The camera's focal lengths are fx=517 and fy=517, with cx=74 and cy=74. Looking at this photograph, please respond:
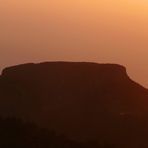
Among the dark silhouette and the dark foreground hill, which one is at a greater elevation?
the dark silhouette

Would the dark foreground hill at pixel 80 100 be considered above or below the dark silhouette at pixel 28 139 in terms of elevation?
below

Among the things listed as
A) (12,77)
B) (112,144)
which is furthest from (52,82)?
(112,144)

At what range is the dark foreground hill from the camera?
38031 mm

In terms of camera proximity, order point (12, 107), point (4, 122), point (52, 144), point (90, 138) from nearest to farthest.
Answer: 1. point (52, 144)
2. point (4, 122)
3. point (90, 138)
4. point (12, 107)

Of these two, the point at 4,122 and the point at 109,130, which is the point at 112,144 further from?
the point at 4,122

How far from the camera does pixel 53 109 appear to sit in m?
45.7

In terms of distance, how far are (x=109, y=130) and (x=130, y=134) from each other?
184 centimetres

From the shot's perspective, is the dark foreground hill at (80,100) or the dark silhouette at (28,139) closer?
the dark silhouette at (28,139)

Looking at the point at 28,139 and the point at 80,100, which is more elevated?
the point at 28,139

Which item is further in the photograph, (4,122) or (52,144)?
(4,122)

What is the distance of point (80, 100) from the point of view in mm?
48188

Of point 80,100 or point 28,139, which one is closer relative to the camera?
point 28,139

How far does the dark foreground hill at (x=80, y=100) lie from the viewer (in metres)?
38.0

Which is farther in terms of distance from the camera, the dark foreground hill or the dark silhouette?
the dark foreground hill
